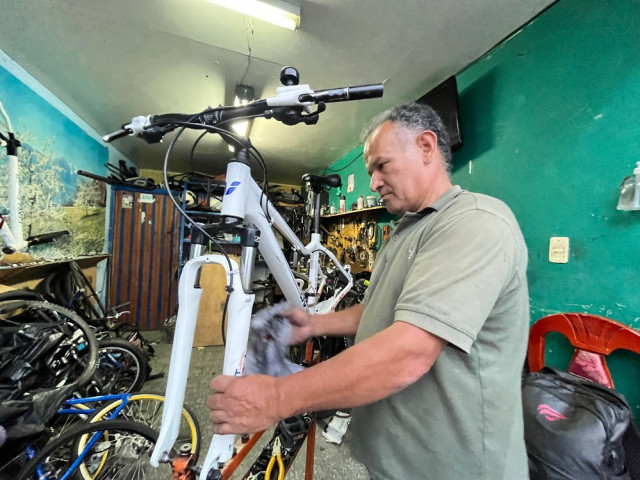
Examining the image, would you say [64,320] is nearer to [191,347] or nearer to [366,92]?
[191,347]

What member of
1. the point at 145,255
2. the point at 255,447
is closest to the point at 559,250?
the point at 255,447

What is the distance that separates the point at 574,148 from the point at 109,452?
108 inches

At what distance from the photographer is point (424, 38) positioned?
1511mm

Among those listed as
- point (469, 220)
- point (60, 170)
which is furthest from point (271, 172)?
point (469, 220)

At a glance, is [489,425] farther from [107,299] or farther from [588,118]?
[107,299]

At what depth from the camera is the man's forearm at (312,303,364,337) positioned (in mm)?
948

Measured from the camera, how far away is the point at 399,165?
0.80 meters

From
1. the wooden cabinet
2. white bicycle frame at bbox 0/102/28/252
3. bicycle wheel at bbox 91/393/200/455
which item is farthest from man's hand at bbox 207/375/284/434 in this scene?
the wooden cabinet

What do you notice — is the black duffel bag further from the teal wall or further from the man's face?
the man's face

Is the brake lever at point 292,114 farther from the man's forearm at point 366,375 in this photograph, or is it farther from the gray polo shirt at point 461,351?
the man's forearm at point 366,375

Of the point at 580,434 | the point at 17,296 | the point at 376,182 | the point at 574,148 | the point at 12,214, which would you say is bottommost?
the point at 580,434

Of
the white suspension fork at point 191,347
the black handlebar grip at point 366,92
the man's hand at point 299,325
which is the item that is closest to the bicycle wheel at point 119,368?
the white suspension fork at point 191,347

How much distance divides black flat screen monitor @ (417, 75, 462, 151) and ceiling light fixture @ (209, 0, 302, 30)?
111 cm

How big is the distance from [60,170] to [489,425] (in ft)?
11.8
